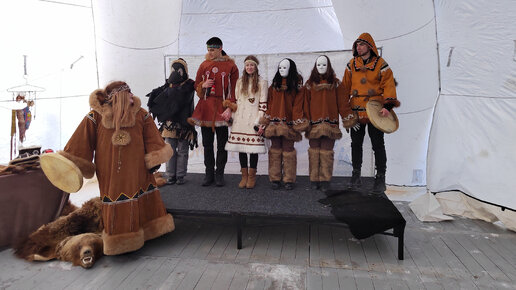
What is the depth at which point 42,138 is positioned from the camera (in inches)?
169

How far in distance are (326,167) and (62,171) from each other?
7.53 feet

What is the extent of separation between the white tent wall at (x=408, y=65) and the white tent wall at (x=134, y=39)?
248cm

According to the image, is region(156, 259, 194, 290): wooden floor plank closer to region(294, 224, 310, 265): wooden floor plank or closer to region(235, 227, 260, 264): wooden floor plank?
region(235, 227, 260, 264): wooden floor plank

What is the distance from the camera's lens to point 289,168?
3393 mm

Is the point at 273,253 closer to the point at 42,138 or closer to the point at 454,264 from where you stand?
the point at 454,264

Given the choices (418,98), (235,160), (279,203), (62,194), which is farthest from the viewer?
(235,160)

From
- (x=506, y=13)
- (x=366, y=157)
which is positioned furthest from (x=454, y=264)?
(x=506, y=13)

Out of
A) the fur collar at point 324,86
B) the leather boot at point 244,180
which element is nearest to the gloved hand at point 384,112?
the fur collar at point 324,86

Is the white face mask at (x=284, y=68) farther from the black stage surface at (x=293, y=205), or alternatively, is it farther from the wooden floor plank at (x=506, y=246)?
the wooden floor plank at (x=506, y=246)

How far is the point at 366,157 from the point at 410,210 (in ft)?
2.95

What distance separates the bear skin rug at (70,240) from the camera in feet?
8.40

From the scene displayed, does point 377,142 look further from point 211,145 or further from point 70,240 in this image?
point 70,240

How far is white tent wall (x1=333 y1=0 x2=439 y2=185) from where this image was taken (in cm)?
390

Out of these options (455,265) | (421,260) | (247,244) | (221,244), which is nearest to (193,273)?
(221,244)
